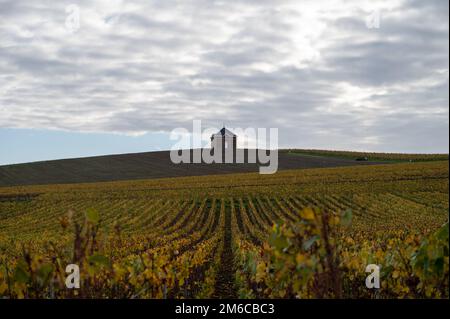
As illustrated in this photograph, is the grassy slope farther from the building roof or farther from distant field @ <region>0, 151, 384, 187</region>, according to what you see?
the building roof

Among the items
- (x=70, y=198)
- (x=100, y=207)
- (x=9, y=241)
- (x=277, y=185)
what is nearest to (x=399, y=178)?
(x=277, y=185)

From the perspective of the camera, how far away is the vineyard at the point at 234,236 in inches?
175

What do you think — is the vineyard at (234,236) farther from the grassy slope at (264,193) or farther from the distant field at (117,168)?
the distant field at (117,168)

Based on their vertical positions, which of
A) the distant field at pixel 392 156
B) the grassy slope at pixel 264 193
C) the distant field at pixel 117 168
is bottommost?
the grassy slope at pixel 264 193

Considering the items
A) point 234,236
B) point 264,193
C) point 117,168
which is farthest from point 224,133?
point 234,236

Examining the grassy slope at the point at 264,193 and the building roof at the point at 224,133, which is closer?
the grassy slope at the point at 264,193

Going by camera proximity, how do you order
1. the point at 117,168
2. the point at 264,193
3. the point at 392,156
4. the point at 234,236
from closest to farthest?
the point at 234,236 < the point at 264,193 < the point at 117,168 < the point at 392,156

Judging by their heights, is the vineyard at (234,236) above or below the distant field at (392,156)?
below

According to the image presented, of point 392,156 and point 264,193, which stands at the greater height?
point 392,156

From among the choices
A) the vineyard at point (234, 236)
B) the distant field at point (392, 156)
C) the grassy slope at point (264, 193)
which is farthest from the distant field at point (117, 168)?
the vineyard at point (234, 236)

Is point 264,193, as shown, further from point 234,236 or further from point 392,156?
point 392,156

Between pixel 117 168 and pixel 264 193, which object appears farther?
pixel 117 168

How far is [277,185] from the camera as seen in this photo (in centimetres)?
5169

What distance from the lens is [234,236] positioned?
24578 millimetres
